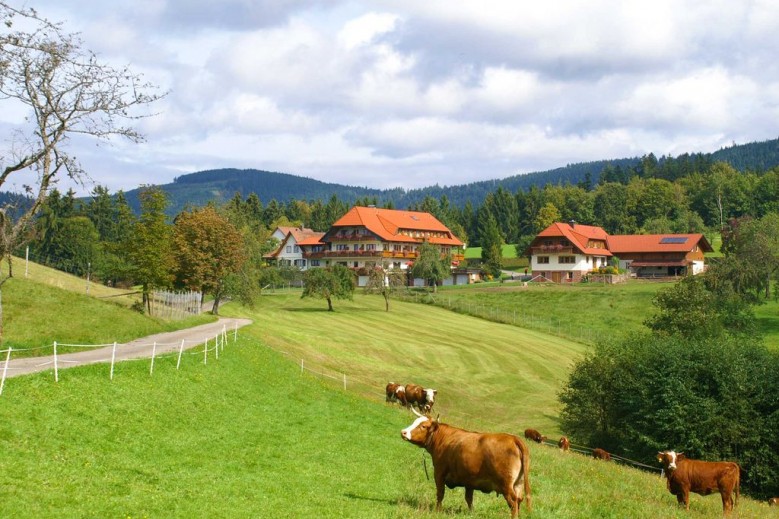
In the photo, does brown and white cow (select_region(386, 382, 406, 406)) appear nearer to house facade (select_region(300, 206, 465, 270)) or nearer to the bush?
the bush

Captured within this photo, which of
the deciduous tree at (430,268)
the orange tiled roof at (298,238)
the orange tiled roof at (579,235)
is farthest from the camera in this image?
the orange tiled roof at (298,238)

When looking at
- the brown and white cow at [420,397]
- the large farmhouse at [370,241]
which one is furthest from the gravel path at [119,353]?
the large farmhouse at [370,241]

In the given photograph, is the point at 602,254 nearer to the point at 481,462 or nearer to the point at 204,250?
the point at 204,250

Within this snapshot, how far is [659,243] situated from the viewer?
127m

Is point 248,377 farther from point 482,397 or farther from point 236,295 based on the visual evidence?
point 236,295

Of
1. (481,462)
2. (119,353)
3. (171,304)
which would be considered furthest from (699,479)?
(171,304)

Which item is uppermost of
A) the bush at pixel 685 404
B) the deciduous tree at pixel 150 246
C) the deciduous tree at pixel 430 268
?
the deciduous tree at pixel 150 246

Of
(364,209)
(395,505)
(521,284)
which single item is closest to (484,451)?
(395,505)

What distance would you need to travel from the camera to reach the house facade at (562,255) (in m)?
122

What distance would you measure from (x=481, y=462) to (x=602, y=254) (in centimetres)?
11691

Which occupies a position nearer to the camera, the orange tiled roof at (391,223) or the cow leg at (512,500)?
the cow leg at (512,500)

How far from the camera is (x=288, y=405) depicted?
31000 mm

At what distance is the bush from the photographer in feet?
117

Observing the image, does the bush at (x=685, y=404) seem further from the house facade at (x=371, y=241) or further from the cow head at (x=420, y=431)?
the house facade at (x=371, y=241)
